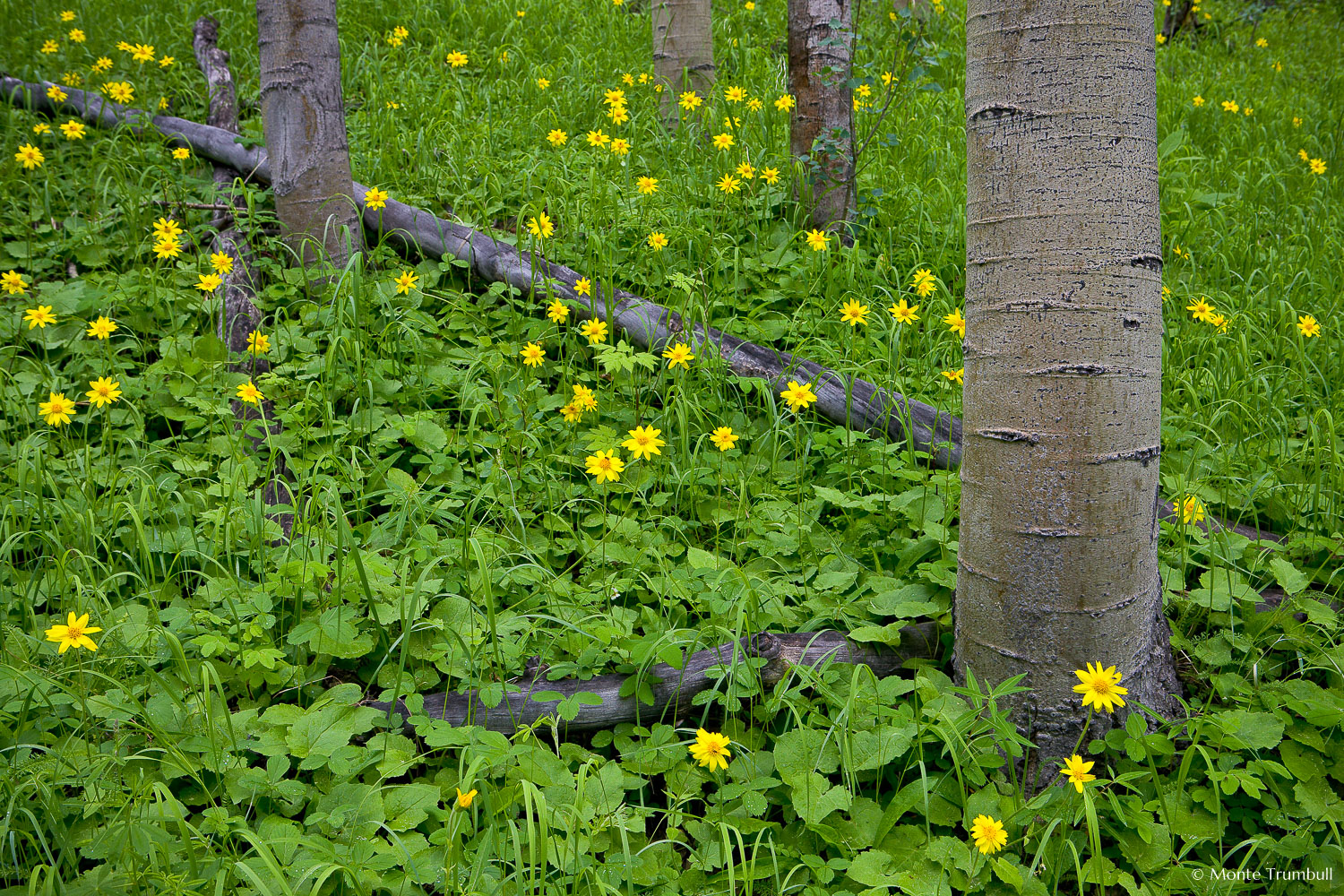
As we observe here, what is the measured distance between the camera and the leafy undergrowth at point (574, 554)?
1.40m

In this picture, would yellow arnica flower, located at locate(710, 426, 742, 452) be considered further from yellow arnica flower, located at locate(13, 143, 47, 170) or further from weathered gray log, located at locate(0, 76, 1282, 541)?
yellow arnica flower, located at locate(13, 143, 47, 170)

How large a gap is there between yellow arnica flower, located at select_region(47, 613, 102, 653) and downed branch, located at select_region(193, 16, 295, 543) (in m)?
0.49

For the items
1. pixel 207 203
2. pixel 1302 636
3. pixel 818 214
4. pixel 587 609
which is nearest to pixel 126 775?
pixel 587 609

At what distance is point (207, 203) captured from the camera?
11.3 feet

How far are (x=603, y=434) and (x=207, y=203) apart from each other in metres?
2.31

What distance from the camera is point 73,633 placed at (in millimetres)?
1542

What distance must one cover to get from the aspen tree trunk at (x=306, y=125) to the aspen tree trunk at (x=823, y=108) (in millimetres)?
1845

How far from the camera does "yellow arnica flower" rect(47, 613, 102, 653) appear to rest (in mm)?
1520

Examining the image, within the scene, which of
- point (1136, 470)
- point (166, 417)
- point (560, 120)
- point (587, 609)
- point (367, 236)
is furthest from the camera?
point (560, 120)

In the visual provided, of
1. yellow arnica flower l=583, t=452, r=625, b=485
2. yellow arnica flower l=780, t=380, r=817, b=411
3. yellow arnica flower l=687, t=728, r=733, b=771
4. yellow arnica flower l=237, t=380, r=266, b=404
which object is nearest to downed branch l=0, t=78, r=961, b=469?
yellow arnica flower l=780, t=380, r=817, b=411

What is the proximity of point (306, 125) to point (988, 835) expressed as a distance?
3.24 meters

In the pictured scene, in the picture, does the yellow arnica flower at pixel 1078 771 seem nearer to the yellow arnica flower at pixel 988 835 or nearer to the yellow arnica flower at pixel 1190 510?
the yellow arnica flower at pixel 988 835

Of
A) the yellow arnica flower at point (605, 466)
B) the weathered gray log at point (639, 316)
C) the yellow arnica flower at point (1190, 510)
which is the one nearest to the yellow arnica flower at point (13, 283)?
the weathered gray log at point (639, 316)

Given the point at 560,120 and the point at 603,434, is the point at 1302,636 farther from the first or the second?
the point at 560,120
